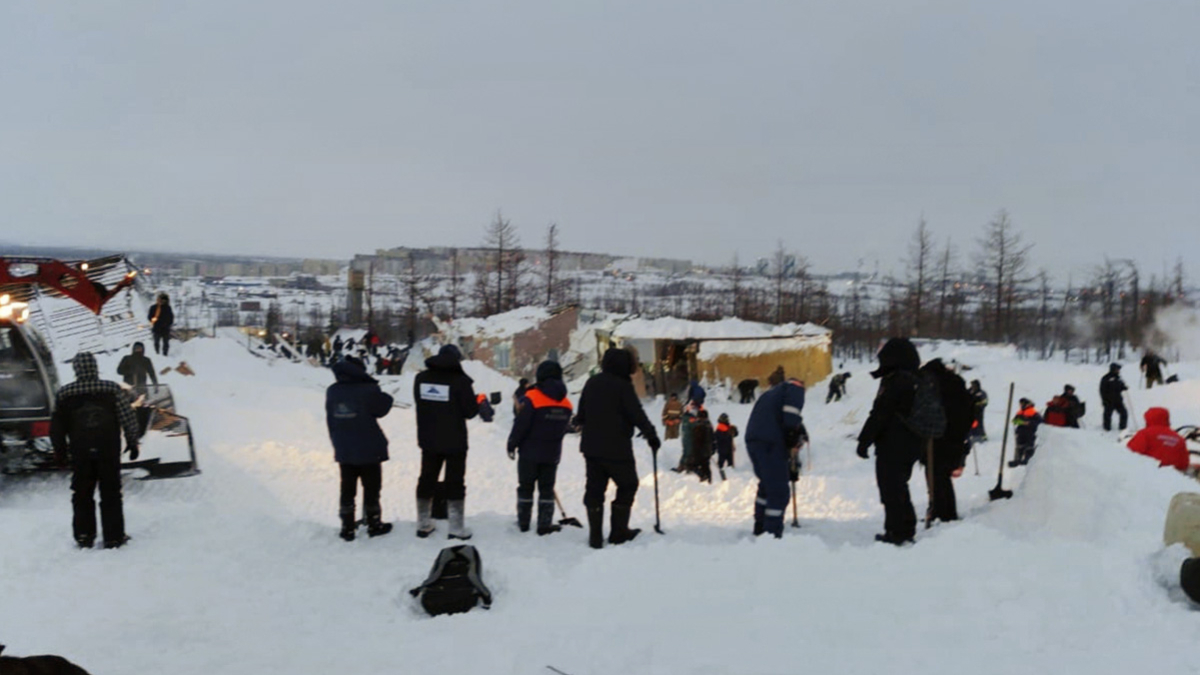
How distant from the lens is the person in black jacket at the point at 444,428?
7586 millimetres

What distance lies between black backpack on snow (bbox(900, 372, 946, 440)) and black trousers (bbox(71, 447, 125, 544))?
6.71 meters

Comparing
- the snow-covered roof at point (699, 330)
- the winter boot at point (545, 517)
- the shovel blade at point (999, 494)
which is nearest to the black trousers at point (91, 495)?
the winter boot at point (545, 517)

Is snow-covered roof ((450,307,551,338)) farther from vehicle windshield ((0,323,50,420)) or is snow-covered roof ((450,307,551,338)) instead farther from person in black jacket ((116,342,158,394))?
vehicle windshield ((0,323,50,420))

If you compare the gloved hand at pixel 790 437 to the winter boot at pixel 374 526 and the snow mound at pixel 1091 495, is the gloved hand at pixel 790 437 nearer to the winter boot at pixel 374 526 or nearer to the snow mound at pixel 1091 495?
the snow mound at pixel 1091 495

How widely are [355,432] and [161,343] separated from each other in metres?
16.4

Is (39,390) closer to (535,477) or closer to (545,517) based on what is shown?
(535,477)

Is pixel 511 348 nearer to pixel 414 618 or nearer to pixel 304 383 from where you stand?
pixel 304 383

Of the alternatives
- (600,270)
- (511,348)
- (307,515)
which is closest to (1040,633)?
(307,515)

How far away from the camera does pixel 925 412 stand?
7203mm

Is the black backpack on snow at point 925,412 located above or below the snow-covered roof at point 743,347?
above

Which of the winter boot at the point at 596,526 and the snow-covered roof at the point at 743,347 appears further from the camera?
the snow-covered roof at the point at 743,347

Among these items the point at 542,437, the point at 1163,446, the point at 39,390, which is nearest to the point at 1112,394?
the point at 1163,446

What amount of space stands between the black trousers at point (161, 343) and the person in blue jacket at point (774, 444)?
711 inches

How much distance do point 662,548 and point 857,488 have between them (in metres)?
8.04
